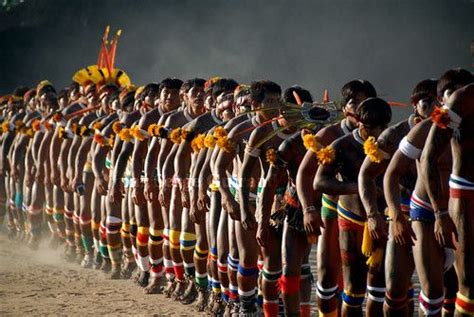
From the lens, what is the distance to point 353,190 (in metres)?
7.01

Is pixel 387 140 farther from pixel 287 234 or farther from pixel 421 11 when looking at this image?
pixel 421 11

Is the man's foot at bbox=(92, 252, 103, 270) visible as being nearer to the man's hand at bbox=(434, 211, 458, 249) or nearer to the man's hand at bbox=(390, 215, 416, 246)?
the man's hand at bbox=(390, 215, 416, 246)

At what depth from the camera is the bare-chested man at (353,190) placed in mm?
6977

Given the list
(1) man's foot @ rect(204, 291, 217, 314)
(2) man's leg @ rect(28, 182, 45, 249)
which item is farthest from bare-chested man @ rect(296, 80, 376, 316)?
(2) man's leg @ rect(28, 182, 45, 249)

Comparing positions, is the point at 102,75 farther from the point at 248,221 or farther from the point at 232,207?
the point at 248,221

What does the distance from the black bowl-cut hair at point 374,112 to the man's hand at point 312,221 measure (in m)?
0.80

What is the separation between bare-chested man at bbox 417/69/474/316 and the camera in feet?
19.8

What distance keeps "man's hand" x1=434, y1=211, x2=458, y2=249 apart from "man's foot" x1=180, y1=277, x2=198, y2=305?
428 centimetres

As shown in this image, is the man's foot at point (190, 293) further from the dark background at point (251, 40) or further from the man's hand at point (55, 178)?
the dark background at point (251, 40)

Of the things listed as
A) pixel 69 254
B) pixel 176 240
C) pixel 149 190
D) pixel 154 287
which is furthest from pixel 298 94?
pixel 69 254

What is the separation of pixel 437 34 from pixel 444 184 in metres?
13.6

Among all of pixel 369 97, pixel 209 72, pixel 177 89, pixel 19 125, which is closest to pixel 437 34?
pixel 209 72

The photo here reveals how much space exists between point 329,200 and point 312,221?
0.29m

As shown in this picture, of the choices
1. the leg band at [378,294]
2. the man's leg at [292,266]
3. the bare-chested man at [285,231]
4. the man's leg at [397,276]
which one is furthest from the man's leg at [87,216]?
the man's leg at [397,276]
